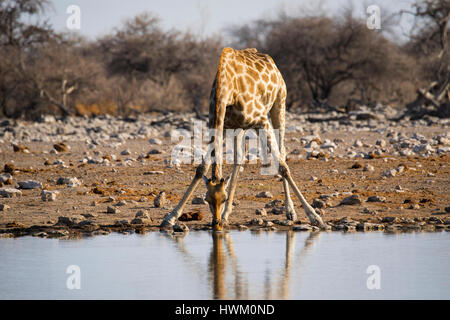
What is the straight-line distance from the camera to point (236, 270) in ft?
17.9

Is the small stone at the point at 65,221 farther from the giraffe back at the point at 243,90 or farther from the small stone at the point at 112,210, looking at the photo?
the giraffe back at the point at 243,90

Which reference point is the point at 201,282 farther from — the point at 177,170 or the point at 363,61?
the point at 363,61

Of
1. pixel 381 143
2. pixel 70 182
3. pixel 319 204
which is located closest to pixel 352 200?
pixel 319 204

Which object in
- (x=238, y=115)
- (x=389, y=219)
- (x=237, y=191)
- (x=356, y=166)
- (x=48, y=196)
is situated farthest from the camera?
(x=356, y=166)

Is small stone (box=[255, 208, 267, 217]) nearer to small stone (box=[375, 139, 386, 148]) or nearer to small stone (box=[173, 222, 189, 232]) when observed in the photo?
small stone (box=[173, 222, 189, 232])

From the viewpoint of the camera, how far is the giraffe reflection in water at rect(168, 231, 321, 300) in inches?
186

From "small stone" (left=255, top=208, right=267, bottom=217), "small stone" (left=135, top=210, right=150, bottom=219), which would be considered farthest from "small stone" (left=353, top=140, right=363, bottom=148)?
"small stone" (left=135, top=210, right=150, bottom=219)

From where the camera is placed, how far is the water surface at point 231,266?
4.78 metres

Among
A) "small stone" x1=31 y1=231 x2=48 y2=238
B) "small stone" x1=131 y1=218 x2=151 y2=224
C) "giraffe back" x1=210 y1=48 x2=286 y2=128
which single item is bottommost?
"small stone" x1=31 y1=231 x2=48 y2=238

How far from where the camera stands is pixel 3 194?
9.40 metres

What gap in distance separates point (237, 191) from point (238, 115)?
2.45 meters

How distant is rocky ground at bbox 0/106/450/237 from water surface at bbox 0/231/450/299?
55 centimetres

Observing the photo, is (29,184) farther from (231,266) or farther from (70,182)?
(231,266)

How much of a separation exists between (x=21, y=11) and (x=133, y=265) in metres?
29.5
